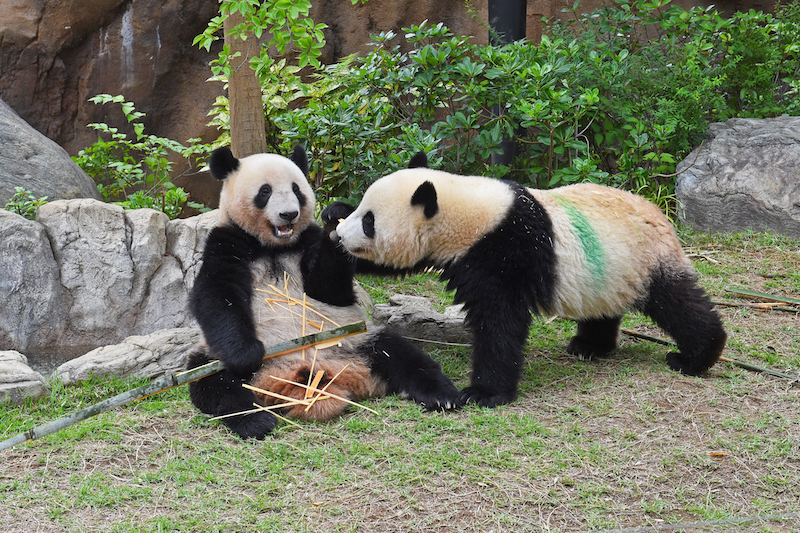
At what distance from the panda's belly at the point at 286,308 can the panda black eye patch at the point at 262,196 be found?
34 cm

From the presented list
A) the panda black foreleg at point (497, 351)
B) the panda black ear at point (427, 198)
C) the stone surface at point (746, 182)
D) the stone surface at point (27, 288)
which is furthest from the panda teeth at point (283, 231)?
the stone surface at point (746, 182)

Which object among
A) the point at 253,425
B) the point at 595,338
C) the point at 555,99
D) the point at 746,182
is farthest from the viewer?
the point at 746,182

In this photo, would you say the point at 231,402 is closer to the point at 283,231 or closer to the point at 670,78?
the point at 283,231

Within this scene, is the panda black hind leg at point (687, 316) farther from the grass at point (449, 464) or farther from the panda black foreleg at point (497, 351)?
the panda black foreleg at point (497, 351)

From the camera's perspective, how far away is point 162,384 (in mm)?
3402

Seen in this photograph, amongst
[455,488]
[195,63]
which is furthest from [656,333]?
[195,63]

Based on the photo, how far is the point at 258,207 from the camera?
3.78 m

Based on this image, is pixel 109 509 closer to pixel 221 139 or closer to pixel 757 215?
pixel 221 139

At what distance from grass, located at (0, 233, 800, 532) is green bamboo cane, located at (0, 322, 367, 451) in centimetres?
14

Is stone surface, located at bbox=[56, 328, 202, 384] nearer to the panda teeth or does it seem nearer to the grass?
the grass

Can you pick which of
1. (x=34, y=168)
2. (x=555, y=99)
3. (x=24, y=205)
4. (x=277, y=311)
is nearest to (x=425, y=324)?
(x=277, y=311)

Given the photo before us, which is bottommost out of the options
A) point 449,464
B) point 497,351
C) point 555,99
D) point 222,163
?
point 449,464

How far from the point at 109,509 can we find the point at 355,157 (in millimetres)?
3931

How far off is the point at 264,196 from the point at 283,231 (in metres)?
0.22
